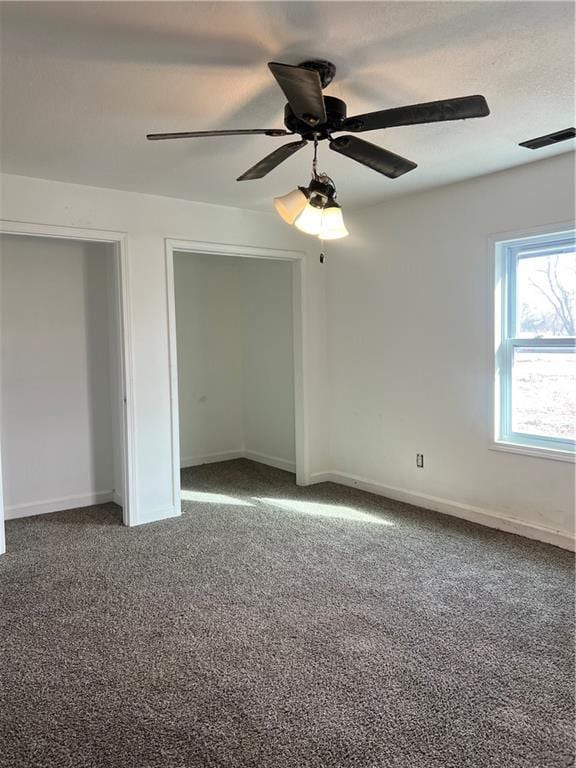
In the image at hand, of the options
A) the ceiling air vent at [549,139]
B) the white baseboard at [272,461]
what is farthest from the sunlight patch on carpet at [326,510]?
the ceiling air vent at [549,139]

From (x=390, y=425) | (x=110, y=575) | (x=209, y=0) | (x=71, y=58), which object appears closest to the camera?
(x=209, y=0)

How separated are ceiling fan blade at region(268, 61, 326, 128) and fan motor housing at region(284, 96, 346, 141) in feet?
0.24

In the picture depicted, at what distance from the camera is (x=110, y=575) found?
3.24 m

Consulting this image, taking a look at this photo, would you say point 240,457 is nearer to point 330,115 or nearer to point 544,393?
point 544,393

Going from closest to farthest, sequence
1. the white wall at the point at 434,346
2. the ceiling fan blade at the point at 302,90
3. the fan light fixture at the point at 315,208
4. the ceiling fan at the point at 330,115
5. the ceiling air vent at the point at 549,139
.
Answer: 1. the ceiling fan blade at the point at 302,90
2. the ceiling fan at the point at 330,115
3. the fan light fixture at the point at 315,208
4. the ceiling air vent at the point at 549,139
5. the white wall at the point at 434,346

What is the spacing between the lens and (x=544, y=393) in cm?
369

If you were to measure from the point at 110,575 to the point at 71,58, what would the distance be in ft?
8.79

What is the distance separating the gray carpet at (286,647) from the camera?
187 cm

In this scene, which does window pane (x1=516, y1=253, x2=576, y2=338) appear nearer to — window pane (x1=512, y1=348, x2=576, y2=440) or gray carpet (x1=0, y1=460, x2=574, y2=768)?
window pane (x1=512, y1=348, x2=576, y2=440)

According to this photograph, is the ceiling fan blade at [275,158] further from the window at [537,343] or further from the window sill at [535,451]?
the window sill at [535,451]

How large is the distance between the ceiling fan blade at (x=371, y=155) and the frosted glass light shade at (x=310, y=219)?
279mm

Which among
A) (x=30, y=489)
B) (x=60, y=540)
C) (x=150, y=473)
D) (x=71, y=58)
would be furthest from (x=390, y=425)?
(x=71, y=58)

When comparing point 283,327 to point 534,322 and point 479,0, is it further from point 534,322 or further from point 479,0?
point 479,0

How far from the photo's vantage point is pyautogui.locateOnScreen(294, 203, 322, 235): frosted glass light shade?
2535 mm
